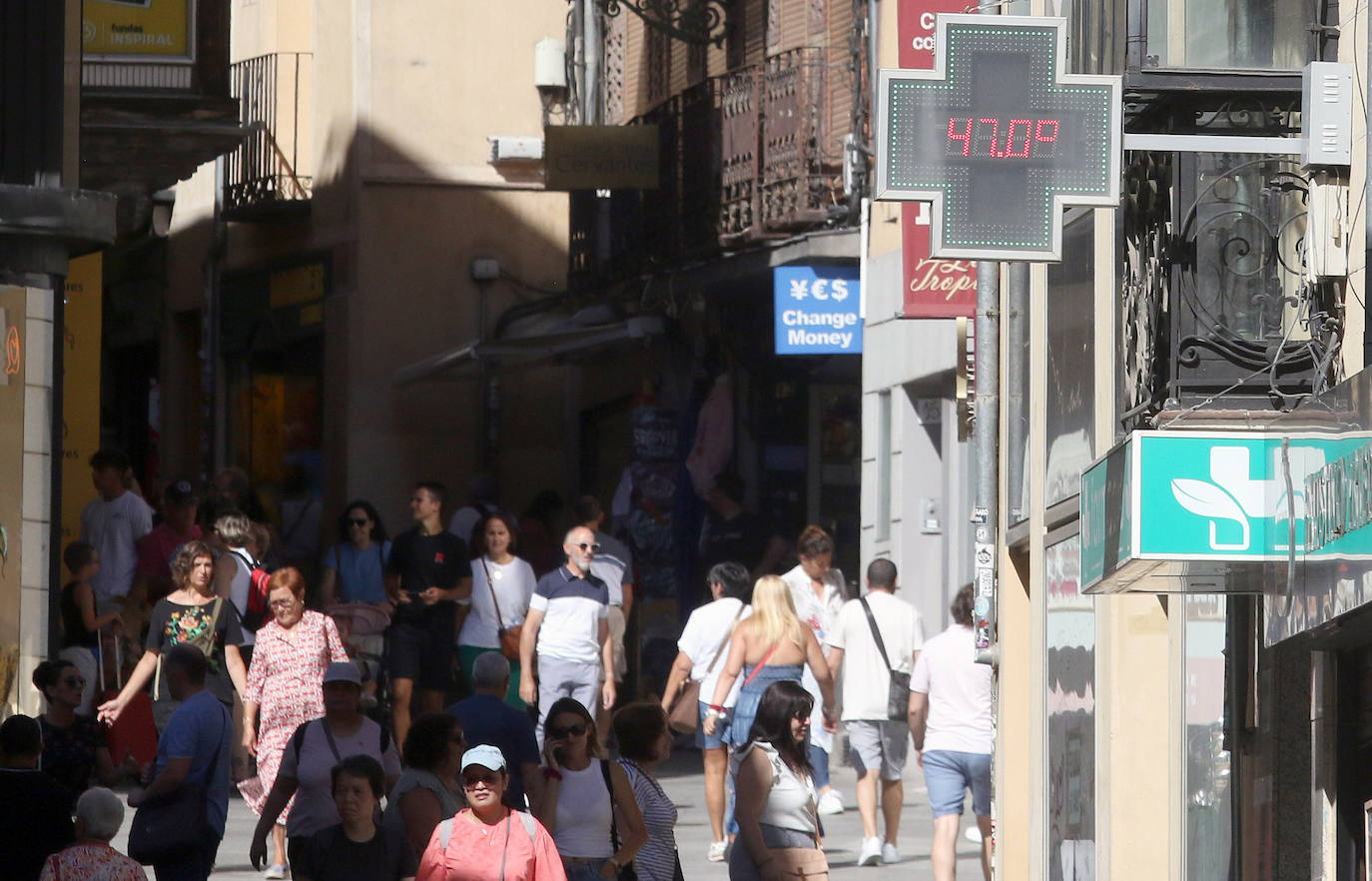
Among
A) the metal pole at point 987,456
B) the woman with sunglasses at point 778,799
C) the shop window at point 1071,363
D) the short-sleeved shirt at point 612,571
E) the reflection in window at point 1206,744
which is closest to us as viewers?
the woman with sunglasses at point 778,799

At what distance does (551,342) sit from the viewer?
25750mm

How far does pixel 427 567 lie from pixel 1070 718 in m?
5.84

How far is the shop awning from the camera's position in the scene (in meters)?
24.6

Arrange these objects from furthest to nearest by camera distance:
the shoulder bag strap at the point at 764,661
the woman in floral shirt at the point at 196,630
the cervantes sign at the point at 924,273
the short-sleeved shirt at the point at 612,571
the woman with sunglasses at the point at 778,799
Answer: the short-sleeved shirt at the point at 612,571
the cervantes sign at the point at 924,273
the shoulder bag strap at the point at 764,661
the woman in floral shirt at the point at 196,630
the woman with sunglasses at the point at 778,799

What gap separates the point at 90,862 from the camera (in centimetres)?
994

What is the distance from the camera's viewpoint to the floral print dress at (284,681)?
1449 centimetres

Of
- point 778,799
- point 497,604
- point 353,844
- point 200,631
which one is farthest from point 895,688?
point 353,844

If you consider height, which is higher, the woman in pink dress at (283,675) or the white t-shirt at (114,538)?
the white t-shirt at (114,538)

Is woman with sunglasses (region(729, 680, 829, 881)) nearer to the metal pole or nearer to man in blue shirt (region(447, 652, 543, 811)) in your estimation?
man in blue shirt (region(447, 652, 543, 811))

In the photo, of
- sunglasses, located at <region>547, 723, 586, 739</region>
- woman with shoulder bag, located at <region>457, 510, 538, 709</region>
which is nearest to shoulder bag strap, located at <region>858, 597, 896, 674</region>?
woman with shoulder bag, located at <region>457, 510, 538, 709</region>

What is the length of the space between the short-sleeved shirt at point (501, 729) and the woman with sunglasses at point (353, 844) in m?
1.58

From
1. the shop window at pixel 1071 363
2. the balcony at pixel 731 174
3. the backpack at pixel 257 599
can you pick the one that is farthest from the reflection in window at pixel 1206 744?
the balcony at pixel 731 174

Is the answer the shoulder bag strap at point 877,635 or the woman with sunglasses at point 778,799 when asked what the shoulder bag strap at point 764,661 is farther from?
the woman with sunglasses at point 778,799

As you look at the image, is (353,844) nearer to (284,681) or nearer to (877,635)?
(284,681)
